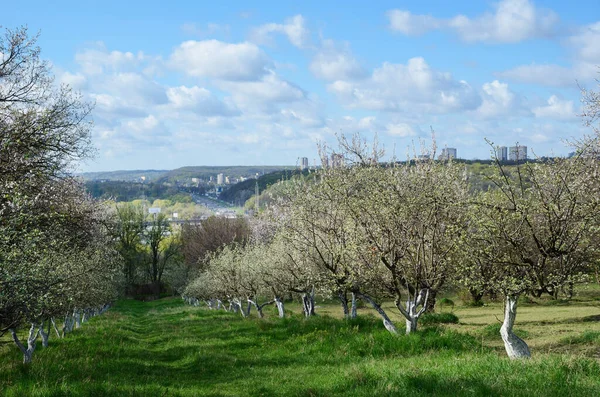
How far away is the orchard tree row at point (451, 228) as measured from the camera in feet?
Result: 47.7

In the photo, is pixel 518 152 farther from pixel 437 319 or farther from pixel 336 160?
pixel 437 319

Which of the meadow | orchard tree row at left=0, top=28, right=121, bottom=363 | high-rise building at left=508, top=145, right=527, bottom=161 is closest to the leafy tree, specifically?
high-rise building at left=508, top=145, right=527, bottom=161

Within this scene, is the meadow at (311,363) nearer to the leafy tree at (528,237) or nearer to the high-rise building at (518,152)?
the leafy tree at (528,237)

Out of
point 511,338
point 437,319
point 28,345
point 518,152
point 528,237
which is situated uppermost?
point 518,152

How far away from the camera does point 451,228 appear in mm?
15719

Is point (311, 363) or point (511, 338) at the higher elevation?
point (511, 338)

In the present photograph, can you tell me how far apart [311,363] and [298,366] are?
44cm

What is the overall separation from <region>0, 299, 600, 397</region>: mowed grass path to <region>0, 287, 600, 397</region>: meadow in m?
0.03

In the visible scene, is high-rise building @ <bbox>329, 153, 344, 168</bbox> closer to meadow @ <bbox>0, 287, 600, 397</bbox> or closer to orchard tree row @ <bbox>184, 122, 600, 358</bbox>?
orchard tree row @ <bbox>184, 122, 600, 358</bbox>

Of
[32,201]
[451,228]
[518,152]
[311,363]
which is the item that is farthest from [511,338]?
[32,201]

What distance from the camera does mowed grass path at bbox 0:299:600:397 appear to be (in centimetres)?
1038

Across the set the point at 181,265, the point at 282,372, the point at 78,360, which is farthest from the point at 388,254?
the point at 181,265

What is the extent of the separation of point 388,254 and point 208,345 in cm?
888

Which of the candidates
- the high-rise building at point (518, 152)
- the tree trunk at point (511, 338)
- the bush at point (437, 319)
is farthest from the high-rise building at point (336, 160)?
the tree trunk at point (511, 338)
